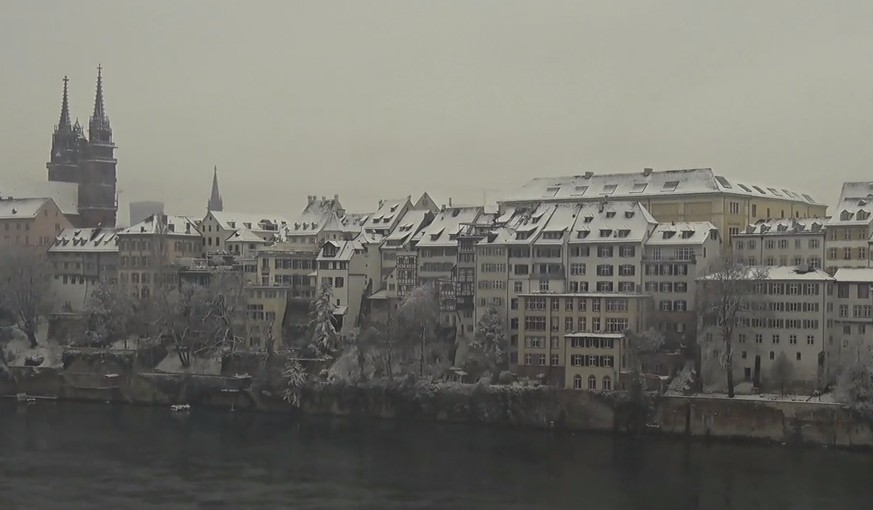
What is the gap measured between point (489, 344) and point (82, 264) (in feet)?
149

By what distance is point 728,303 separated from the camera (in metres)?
69.0

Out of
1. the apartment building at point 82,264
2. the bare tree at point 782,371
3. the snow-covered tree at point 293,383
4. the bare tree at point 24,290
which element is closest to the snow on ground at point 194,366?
the snow-covered tree at point 293,383

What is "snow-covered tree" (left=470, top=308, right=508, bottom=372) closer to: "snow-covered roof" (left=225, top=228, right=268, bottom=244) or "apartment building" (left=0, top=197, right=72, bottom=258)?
"snow-covered roof" (left=225, top=228, right=268, bottom=244)

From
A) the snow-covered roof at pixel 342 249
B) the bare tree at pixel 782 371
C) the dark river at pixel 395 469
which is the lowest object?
the dark river at pixel 395 469

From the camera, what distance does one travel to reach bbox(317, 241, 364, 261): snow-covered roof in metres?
89.5

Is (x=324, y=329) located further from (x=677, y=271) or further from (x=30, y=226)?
(x=30, y=226)

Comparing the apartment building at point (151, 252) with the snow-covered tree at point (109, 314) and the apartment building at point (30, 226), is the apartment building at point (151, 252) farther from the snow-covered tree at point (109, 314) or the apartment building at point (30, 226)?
the apartment building at point (30, 226)

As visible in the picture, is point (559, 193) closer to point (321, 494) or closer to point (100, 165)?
point (321, 494)

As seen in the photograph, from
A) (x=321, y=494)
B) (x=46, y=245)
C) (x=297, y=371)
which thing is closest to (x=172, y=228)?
(x=46, y=245)

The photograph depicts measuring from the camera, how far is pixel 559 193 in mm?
92812

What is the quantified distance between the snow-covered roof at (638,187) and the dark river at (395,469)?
25565 mm

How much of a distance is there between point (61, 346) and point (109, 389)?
9627 mm

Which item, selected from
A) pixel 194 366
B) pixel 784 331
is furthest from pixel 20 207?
pixel 784 331

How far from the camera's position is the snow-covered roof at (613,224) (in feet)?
256
